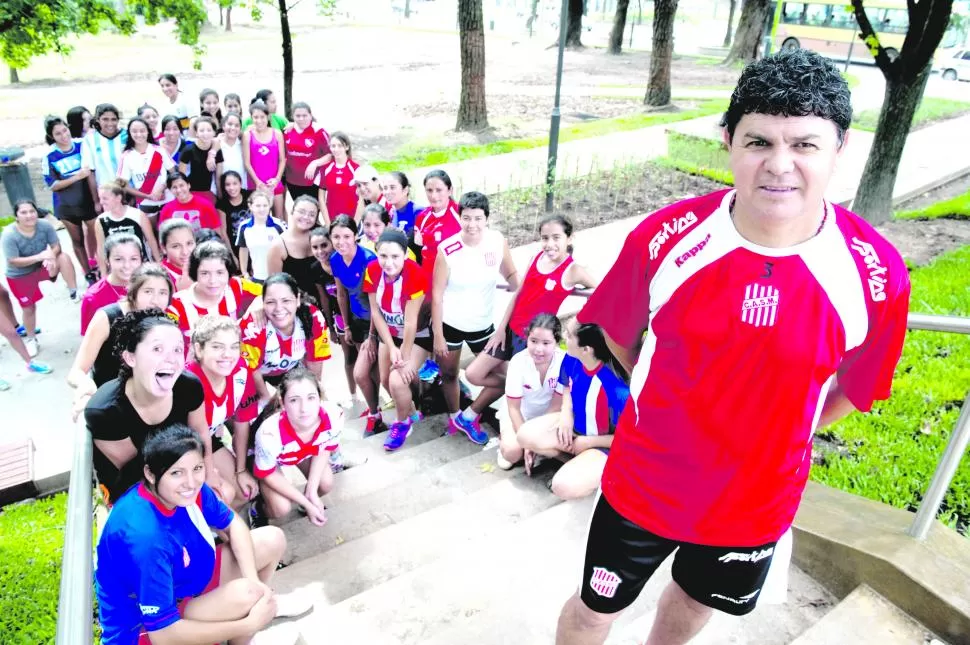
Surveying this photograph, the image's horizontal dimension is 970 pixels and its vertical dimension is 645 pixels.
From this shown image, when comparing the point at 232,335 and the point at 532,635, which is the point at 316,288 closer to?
the point at 232,335

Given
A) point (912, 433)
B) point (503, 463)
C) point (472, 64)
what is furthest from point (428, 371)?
point (472, 64)

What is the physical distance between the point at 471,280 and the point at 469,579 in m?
2.21

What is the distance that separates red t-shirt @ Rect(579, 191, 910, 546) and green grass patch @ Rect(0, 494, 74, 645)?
3257mm

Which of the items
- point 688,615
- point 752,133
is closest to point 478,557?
point 688,615

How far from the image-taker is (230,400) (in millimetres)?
3875

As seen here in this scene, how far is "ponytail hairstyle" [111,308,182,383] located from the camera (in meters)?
2.91

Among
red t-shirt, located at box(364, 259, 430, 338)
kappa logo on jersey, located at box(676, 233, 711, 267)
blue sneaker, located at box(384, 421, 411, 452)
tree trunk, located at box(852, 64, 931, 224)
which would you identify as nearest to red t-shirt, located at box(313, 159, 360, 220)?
red t-shirt, located at box(364, 259, 430, 338)

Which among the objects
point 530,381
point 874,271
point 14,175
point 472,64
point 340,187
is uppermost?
point 874,271

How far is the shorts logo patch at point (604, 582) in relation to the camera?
209 cm

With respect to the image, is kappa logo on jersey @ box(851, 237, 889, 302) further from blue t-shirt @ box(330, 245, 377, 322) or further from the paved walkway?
blue t-shirt @ box(330, 245, 377, 322)

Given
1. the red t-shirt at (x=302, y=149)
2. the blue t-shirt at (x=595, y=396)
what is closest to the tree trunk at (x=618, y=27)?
the red t-shirt at (x=302, y=149)

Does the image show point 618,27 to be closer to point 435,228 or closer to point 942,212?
point 942,212

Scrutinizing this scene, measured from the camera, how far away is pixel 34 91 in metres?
21.7

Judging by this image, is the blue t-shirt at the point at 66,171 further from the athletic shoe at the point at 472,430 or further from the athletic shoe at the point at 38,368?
the athletic shoe at the point at 472,430
